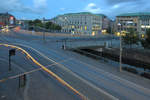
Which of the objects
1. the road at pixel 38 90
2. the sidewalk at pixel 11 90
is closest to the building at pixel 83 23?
the road at pixel 38 90

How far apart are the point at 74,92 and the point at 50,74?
17.6 ft

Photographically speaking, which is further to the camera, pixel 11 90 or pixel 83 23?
pixel 83 23

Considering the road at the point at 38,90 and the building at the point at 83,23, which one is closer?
the road at the point at 38,90

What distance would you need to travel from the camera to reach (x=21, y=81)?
12266mm

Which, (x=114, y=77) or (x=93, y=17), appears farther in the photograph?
(x=93, y=17)

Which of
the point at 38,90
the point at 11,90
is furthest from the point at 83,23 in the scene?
the point at 11,90

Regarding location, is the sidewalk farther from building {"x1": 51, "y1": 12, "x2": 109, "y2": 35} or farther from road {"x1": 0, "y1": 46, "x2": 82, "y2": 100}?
building {"x1": 51, "y1": 12, "x2": 109, "y2": 35}

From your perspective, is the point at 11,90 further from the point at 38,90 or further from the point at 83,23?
the point at 83,23

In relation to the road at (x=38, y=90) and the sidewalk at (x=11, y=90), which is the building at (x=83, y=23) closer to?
the road at (x=38, y=90)

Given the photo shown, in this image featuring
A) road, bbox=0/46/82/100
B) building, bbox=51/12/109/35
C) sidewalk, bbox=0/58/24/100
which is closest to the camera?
sidewalk, bbox=0/58/24/100

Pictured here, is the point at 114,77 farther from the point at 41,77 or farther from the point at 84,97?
the point at 41,77

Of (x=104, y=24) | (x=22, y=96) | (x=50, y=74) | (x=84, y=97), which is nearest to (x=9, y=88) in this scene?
(x=22, y=96)

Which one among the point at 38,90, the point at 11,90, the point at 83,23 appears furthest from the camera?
the point at 83,23

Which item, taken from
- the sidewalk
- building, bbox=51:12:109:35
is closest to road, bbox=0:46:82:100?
the sidewalk
